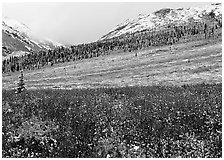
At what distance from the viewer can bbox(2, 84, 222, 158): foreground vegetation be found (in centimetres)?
1638

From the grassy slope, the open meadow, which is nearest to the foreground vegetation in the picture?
the open meadow

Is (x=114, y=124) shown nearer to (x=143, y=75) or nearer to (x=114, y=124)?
(x=114, y=124)

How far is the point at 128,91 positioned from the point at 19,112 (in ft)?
27.6

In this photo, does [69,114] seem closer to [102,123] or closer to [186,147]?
[102,123]

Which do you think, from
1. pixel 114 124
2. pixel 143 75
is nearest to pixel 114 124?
pixel 114 124

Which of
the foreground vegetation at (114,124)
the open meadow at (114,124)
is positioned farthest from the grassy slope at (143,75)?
the open meadow at (114,124)

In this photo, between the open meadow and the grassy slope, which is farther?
the grassy slope

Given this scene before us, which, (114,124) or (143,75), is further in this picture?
(143,75)

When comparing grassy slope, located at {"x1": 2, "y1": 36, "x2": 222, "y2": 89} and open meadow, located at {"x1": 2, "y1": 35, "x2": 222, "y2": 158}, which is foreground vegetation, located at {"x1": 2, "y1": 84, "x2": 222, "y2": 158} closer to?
open meadow, located at {"x1": 2, "y1": 35, "x2": 222, "y2": 158}

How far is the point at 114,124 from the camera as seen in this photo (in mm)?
18719

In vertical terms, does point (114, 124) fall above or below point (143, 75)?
below

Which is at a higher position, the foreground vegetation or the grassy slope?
the grassy slope

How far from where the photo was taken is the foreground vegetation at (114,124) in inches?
645

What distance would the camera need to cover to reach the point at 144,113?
19.5 metres
